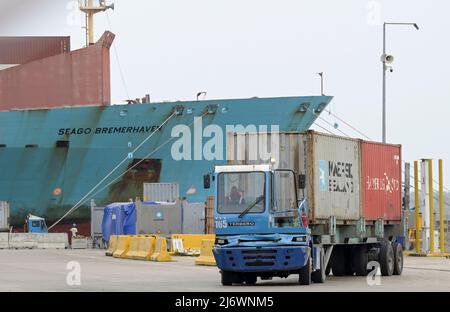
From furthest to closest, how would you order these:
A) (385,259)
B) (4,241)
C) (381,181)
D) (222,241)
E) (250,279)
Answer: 1. (4,241)
2. (381,181)
3. (385,259)
4. (250,279)
5. (222,241)

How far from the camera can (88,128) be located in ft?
186

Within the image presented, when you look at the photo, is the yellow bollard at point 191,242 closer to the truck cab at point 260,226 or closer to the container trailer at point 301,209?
the container trailer at point 301,209

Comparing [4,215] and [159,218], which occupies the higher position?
[4,215]

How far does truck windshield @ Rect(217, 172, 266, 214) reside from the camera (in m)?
23.6

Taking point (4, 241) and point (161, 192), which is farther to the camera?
point (161, 192)

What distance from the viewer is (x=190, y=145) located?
57.2 meters

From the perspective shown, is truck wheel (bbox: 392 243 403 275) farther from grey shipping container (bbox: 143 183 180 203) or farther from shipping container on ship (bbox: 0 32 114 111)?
shipping container on ship (bbox: 0 32 114 111)

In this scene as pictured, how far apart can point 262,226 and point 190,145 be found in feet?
111

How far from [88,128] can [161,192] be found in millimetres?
5648

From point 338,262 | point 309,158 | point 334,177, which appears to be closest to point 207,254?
point 338,262

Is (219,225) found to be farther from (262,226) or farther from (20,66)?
(20,66)

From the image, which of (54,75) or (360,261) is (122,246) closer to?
(360,261)

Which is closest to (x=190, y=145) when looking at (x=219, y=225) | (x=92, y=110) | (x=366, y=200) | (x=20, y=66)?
(x=92, y=110)
